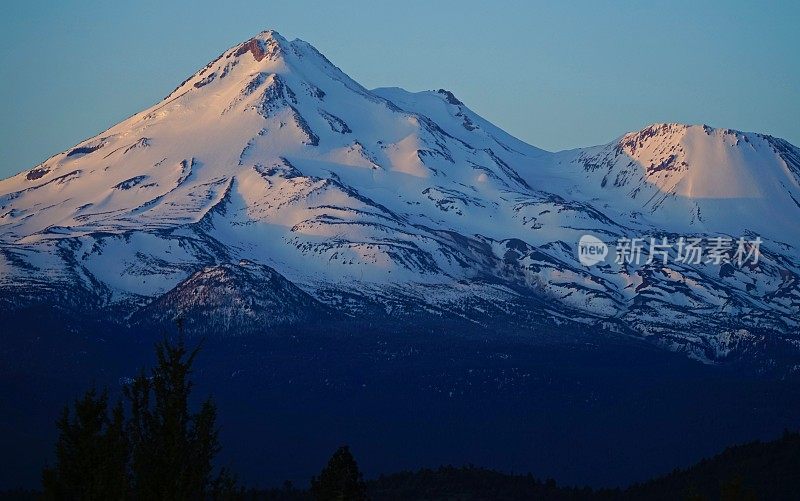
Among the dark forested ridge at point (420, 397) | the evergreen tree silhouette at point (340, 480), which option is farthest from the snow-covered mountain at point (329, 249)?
the evergreen tree silhouette at point (340, 480)

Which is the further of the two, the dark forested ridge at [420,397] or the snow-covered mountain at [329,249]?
the snow-covered mountain at [329,249]

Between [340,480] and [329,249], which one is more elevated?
[329,249]

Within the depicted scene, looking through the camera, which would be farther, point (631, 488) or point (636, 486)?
point (636, 486)

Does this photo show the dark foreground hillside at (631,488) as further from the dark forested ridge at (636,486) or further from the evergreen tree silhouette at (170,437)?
the evergreen tree silhouette at (170,437)

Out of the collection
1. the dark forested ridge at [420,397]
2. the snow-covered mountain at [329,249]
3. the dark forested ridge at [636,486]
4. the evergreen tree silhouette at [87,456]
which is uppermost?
the snow-covered mountain at [329,249]

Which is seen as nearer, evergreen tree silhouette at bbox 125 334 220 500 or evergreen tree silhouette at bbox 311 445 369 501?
evergreen tree silhouette at bbox 125 334 220 500

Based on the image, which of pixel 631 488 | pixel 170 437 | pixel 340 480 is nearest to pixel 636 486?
pixel 631 488

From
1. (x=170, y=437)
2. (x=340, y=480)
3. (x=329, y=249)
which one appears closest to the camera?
(x=170, y=437)

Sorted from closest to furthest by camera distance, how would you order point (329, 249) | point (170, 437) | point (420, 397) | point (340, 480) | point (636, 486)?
1. point (170, 437)
2. point (340, 480)
3. point (636, 486)
4. point (420, 397)
5. point (329, 249)

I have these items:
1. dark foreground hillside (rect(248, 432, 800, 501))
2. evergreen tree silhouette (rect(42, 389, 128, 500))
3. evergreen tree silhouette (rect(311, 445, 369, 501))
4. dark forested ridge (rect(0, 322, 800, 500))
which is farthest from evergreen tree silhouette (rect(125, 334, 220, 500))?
dark forested ridge (rect(0, 322, 800, 500))

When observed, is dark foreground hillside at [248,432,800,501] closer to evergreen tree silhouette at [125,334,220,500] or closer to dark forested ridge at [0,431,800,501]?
dark forested ridge at [0,431,800,501]

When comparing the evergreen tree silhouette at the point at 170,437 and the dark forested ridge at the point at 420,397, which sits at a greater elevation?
the dark forested ridge at the point at 420,397

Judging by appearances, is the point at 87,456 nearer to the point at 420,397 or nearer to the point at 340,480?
the point at 340,480

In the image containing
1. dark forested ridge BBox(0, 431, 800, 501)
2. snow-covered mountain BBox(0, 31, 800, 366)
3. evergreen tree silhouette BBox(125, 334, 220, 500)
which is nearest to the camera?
evergreen tree silhouette BBox(125, 334, 220, 500)
